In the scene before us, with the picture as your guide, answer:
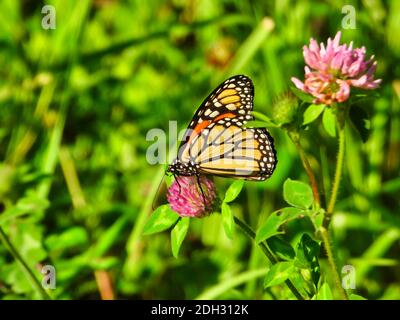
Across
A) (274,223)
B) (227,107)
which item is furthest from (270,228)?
(227,107)

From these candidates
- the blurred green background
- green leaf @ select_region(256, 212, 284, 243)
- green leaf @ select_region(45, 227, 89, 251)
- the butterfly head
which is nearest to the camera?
green leaf @ select_region(256, 212, 284, 243)

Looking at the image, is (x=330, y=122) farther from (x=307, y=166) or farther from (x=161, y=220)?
(x=161, y=220)

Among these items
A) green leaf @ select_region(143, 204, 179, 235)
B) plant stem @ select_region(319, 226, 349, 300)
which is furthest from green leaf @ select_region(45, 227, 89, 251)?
plant stem @ select_region(319, 226, 349, 300)

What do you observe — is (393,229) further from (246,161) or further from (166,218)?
(166,218)

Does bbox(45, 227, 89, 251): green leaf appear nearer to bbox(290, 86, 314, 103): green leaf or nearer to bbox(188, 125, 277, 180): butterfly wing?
bbox(188, 125, 277, 180): butterfly wing

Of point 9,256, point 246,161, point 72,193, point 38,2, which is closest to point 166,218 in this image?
point 246,161

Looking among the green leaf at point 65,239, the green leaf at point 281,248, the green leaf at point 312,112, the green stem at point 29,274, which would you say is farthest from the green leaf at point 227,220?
the green leaf at point 65,239

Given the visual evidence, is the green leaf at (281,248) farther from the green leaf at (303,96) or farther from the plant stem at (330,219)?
the green leaf at (303,96)
